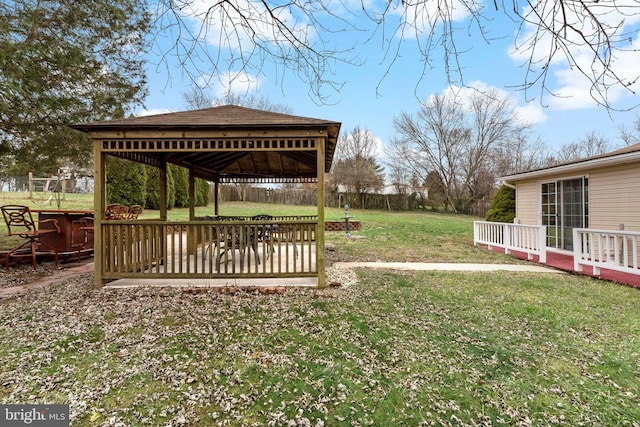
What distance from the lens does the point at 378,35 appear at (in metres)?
2.38

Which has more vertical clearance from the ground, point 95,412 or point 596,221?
point 596,221

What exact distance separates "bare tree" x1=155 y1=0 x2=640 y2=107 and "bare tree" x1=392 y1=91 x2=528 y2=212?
27.2 metres

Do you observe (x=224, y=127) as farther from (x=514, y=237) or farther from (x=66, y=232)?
(x=514, y=237)

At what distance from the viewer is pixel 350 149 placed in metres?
30.3

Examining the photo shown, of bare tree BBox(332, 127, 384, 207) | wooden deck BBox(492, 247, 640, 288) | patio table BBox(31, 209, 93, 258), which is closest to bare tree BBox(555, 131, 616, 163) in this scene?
bare tree BBox(332, 127, 384, 207)

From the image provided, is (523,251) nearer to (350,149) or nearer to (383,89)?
(383,89)

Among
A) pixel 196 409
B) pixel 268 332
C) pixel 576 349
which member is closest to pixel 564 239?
pixel 576 349

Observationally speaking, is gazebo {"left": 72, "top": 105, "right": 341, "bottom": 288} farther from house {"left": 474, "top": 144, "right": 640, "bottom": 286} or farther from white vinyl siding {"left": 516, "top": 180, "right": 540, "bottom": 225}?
white vinyl siding {"left": 516, "top": 180, "right": 540, "bottom": 225}

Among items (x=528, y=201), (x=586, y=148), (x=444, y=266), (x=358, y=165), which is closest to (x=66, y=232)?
(x=444, y=266)

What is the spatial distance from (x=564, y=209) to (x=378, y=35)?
8865 millimetres

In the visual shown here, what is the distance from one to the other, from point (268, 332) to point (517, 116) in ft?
102

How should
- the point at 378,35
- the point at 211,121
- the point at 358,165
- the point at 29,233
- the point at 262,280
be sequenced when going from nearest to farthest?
the point at 378,35 < the point at 211,121 < the point at 262,280 < the point at 29,233 < the point at 358,165
